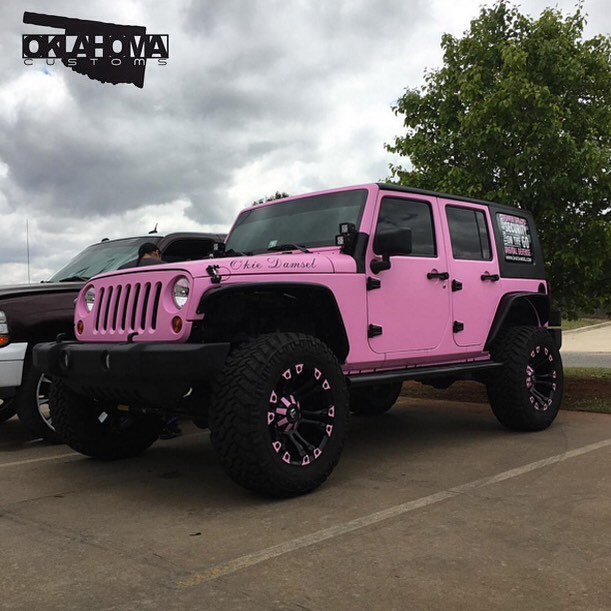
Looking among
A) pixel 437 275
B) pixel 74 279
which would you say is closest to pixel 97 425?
pixel 74 279

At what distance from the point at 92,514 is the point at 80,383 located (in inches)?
33.5

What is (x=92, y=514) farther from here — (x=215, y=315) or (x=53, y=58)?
(x=53, y=58)

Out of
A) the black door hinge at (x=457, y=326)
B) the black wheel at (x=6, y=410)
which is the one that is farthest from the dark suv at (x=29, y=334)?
the black door hinge at (x=457, y=326)

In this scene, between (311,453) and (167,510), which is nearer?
(167,510)

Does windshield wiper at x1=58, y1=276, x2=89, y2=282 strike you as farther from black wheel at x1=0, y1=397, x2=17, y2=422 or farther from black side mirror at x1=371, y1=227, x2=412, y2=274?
black side mirror at x1=371, y1=227, x2=412, y2=274

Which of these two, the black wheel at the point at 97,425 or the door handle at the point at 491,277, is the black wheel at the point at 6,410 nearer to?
the black wheel at the point at 97,425

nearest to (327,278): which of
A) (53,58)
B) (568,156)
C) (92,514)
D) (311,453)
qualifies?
(311,453)

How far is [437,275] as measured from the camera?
5488 mm

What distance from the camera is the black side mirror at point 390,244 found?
479 cm

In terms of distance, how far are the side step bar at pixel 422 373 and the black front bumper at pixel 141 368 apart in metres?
1.21

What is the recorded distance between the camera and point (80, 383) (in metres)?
4.40

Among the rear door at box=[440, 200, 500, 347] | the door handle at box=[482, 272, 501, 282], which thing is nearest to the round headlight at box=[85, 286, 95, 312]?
the rear door at box=[440, 200, 500, 347]

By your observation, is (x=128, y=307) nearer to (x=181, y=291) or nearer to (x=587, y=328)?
(x=181, y=291)

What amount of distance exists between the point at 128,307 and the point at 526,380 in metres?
3.46
